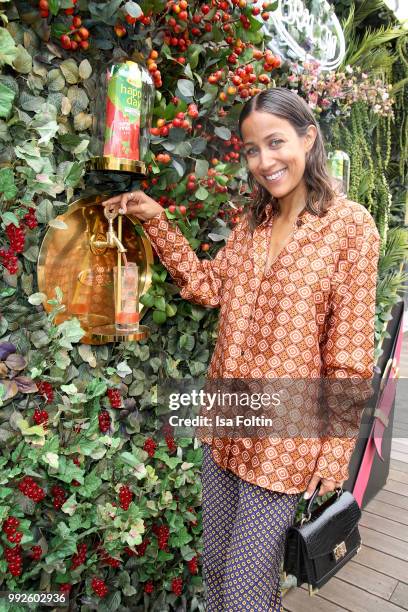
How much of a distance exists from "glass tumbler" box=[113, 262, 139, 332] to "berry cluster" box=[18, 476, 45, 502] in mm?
428

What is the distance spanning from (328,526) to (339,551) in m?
0.08

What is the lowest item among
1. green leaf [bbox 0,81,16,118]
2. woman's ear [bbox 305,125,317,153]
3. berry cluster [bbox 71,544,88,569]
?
berry cluster [bbox 71,544,88,569]

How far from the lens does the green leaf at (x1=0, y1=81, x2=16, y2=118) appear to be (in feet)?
3.69

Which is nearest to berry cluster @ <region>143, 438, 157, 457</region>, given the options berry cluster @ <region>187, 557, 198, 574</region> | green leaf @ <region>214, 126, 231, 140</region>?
berry cluster @ <region>187, 557, 198, 574</region>

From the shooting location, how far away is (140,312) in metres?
1.61

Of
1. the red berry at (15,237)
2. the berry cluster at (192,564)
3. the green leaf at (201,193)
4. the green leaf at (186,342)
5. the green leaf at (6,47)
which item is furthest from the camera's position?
the berry cluster at (192,564)

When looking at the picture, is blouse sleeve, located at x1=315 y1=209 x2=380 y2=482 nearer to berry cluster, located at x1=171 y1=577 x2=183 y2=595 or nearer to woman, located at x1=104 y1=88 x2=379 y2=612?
woman, located at x1=104 y1=88 x2=379 y2=612

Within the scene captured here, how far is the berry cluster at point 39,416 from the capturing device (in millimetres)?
1318

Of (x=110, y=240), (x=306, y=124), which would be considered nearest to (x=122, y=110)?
(x=110, y=240)

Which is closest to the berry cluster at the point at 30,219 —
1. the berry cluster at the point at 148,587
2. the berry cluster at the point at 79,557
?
the berry cluster at the point at 79,557

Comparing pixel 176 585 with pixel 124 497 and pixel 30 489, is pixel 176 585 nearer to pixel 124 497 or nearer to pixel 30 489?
pixel 124 497

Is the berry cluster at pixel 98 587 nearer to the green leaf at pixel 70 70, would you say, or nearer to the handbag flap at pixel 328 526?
the handbag flap at pixel 328 526

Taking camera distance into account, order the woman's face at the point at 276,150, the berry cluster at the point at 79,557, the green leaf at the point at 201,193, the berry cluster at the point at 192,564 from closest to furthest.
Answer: the woman's face at the point at 276,150
the berry cluster at the point at 79,557
the green leaf at the point at 201,193
the berry cluster at the point at 192,564

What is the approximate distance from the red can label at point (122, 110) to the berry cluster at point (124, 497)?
0.91 metres
